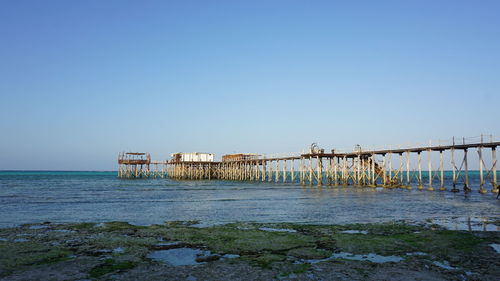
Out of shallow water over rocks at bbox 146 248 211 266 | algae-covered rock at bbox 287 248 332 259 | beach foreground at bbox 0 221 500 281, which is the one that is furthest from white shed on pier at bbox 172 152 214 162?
algae-covered rock at bbox 287 248 332 259

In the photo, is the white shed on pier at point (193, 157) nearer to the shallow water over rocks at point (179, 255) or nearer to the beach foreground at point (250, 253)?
the beach foreground at point (250, 253)

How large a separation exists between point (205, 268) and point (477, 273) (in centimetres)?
683

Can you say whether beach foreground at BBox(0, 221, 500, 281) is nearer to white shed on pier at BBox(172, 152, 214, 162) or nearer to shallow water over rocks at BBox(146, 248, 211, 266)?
shallow water over rocks at BBox(146, 248, 211, 266)

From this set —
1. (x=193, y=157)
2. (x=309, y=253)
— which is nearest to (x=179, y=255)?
(x=309, y=253)

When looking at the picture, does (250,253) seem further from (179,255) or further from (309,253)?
(179,255)

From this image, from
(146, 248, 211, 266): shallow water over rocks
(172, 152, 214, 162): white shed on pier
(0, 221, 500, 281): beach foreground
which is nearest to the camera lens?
(0, 221, 500, 281): beach foreground

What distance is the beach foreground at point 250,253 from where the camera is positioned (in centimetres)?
895

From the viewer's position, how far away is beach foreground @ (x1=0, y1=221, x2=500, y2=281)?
8953 mm

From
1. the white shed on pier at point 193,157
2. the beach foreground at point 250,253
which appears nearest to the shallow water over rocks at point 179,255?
the beach foreground at point 250,253

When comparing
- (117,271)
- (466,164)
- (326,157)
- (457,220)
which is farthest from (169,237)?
(326,157)

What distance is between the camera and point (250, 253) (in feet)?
36.5

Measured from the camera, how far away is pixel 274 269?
9.30 m

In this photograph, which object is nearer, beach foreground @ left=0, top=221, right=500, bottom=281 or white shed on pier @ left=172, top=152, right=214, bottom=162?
beach foreground @ left=0, top=221, right=500, bottom=281

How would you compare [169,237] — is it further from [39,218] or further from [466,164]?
[466,164]
